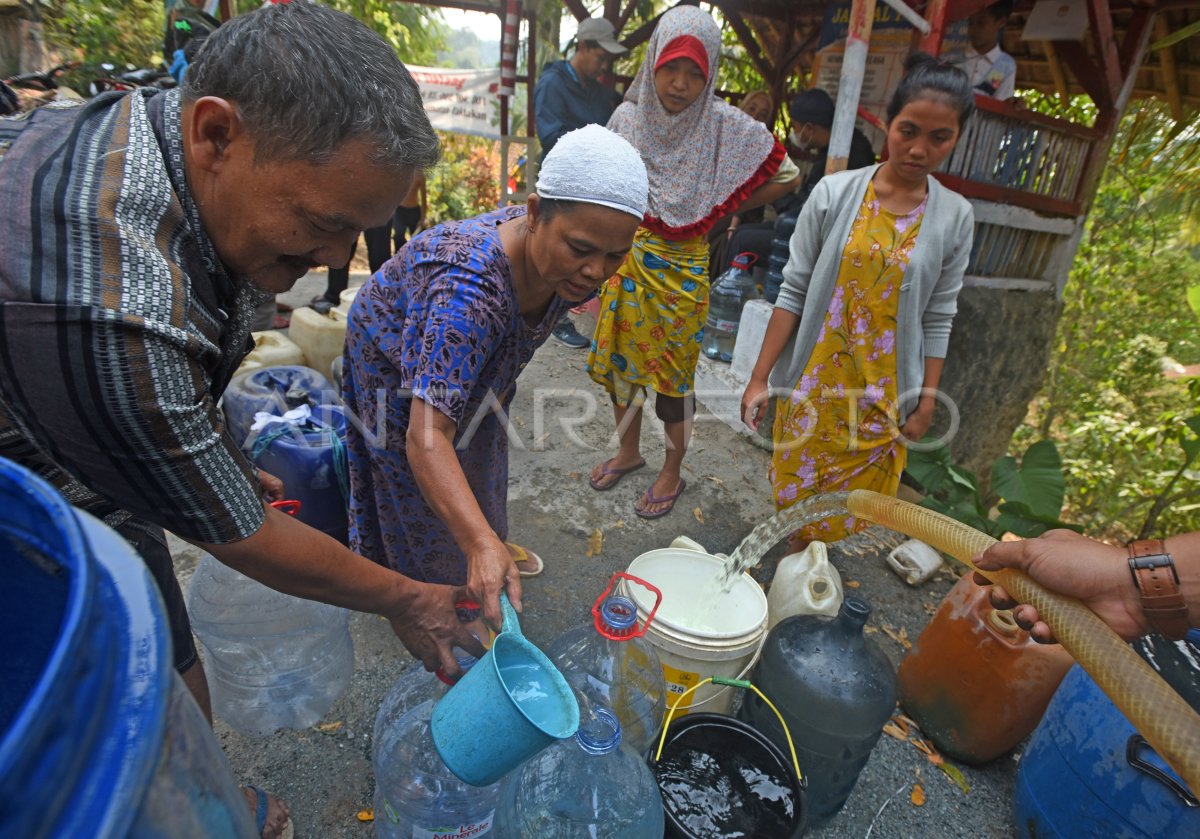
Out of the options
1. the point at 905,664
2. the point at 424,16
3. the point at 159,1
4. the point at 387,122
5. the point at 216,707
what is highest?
the point at 424,16

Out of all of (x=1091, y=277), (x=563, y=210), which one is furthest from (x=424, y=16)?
(x=563, y=210)

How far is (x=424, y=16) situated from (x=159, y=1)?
616cm

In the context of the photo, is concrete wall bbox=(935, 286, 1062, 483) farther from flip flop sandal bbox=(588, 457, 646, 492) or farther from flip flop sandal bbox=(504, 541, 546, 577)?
flip flop sandal bbox=(504, 541, 546, 577)

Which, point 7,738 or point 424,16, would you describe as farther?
point 424,16

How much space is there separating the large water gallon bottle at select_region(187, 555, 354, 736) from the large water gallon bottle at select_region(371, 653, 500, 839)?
64cm

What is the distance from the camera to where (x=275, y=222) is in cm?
102

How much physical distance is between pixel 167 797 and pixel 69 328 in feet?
2.27

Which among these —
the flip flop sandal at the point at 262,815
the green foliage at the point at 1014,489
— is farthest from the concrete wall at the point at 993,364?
the flip flop sandal at the point at 262,815

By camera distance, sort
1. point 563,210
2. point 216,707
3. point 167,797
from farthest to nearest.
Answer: point 216,707, point 563,210, point 167,797

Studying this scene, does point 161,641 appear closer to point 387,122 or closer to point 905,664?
point 387,122

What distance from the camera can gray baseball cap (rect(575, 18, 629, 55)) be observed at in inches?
194

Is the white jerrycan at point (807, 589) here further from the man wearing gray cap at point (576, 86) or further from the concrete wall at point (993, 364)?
the man wearing gray cap at point (576, 86)

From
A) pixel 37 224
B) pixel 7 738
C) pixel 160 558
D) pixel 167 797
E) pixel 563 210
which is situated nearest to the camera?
pixel 7 738

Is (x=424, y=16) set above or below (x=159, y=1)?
above
